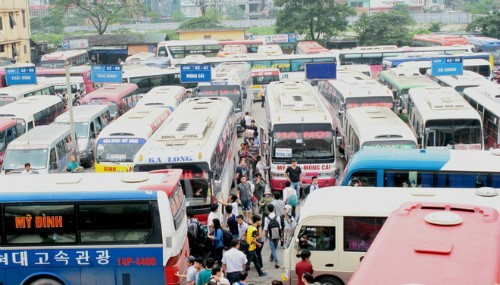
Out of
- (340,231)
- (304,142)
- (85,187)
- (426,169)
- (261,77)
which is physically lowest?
(261,77)

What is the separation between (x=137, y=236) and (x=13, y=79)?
2675 centimetres

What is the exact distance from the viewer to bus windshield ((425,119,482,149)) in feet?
69.2

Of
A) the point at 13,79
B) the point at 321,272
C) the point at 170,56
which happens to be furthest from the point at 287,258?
the point at 170,56

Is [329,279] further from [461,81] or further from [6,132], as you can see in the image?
[461,81]

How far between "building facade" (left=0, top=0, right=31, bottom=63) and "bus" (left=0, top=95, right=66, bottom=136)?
27.6 meters

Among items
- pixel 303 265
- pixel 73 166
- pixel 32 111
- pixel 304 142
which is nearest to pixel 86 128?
pixel 32 111

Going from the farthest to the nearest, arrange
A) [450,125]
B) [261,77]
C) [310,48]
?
[310,48]
[261,77]
[450,125]

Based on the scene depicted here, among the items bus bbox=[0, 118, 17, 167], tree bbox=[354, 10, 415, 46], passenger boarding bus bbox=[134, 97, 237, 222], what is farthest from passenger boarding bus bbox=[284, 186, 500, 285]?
tree bbox=[354, 10, 415, 46]

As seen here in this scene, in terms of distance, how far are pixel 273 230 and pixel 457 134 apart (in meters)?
8.61

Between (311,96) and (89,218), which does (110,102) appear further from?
(89,218)

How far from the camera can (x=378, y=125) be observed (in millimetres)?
20938

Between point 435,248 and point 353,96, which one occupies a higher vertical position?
point 435,248

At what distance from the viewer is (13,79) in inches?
1451

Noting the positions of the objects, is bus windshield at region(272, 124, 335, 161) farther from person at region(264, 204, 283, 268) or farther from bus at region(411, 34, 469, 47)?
bus at region(411, 34, 469, 47)
